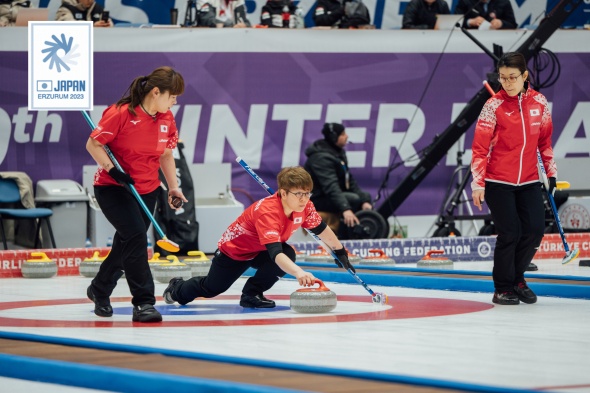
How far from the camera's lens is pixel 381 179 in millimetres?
12844

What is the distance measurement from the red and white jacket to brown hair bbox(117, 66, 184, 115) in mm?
1873

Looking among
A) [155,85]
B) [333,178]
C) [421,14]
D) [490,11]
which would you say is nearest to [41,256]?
[333,178]

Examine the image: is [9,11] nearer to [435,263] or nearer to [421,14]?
[421,14]

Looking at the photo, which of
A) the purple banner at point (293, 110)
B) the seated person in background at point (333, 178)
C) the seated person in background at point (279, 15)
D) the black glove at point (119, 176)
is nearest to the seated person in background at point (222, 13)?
the seated person in background at point (279, 15)

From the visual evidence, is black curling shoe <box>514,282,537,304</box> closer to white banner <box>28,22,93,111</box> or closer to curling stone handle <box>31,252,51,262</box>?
curling stone handle <box>31,252,51,262</box>

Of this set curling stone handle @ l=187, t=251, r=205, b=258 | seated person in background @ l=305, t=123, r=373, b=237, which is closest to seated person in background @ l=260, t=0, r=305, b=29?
seated person in background @ l=305, t=123, r=373, b=237

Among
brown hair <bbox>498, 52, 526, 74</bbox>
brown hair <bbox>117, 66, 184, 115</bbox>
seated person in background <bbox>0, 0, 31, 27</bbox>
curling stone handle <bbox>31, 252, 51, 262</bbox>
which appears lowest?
curling stone handle <bbox>31, 252, 51, 262</bbox>

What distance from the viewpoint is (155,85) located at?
5828 mm

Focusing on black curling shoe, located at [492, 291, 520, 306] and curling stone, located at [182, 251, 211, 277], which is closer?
black curling shoe, located at [492, 291, 520, 306]

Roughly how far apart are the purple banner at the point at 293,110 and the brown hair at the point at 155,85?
593 centimetres

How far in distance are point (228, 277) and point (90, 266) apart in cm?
317

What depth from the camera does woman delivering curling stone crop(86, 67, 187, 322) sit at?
19.2 ft

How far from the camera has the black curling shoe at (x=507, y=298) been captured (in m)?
6.73

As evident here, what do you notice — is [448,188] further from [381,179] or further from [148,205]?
[148,205]
